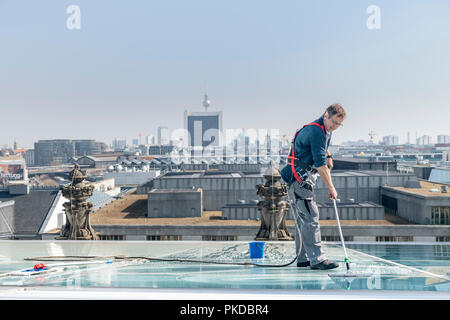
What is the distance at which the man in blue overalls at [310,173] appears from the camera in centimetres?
399

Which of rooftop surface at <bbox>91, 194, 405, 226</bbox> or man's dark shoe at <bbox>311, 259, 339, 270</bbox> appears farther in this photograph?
rooftop surface at <bbox>91, 194, 405, 226</bbox>

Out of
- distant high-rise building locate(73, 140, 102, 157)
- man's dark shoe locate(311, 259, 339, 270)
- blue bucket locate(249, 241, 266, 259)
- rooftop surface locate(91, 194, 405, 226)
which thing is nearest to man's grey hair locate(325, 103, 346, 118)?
man's dark shoe locate(311, 259, 339, 270)

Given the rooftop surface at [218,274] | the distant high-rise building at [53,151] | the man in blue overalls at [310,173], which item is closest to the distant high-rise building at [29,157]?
the distant high-rise building at [53,151]

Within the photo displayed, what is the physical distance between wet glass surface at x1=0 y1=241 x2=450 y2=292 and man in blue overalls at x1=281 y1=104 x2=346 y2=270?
0.19 metres

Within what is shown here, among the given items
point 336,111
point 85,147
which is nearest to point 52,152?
point 85,147

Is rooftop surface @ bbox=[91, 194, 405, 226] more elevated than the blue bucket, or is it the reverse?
the blue bucket

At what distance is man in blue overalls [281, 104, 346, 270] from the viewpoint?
399 centimetres

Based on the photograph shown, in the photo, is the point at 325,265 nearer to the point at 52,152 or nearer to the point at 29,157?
the point at 52,152

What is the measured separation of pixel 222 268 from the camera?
4.22 meters

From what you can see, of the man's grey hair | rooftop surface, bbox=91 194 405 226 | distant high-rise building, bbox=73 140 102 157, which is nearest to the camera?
the man's grey hair

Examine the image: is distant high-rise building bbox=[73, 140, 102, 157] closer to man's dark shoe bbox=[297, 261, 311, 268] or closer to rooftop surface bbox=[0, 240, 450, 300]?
rooftop surface bbox=[0, 240, 450, 300]

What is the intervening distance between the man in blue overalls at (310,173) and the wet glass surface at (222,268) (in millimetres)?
193

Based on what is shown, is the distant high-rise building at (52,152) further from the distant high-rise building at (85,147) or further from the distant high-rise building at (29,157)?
the distant high-rise building at (85,147)
